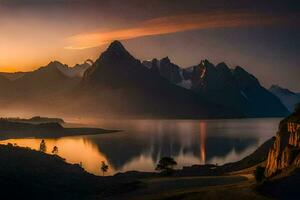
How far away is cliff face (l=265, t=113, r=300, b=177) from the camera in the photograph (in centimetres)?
7338

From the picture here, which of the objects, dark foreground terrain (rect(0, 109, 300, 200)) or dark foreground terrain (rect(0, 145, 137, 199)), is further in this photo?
dark foreground terrain (rect(0, 145, 137, 199))

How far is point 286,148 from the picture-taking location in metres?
76.9

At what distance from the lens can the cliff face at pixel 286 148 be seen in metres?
73.4

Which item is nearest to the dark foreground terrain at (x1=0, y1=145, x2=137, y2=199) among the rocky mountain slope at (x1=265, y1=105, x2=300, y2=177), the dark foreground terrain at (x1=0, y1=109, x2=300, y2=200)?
the dark foreground terrain at (x1=0, y1=109, x2=300, y2=200)

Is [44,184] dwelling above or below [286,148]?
below

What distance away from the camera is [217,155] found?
7426 inches

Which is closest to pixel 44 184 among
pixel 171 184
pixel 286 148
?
pixel 171 184

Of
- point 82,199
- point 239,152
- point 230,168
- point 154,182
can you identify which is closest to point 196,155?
point 239,152

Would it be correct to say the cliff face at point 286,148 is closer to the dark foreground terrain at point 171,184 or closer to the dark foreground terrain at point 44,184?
the dark foreground terrain at point 171,184

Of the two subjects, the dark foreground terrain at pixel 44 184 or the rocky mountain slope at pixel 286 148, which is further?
the rocky mountain slope at pixel 286 148

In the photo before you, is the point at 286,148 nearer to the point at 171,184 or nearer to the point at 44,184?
the point at 171,184

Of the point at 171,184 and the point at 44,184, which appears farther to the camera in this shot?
the point at 44,184

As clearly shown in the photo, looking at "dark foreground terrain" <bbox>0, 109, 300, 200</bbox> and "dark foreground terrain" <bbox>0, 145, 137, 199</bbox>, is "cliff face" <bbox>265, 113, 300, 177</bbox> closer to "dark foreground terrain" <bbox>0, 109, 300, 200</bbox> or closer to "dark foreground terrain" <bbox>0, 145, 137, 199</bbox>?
"dark foreground terrain" <bbox>0, 109, 300, 200</bbox>

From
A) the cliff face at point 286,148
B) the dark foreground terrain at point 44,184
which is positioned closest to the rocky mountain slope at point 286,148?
the cliff face at point 286,148
